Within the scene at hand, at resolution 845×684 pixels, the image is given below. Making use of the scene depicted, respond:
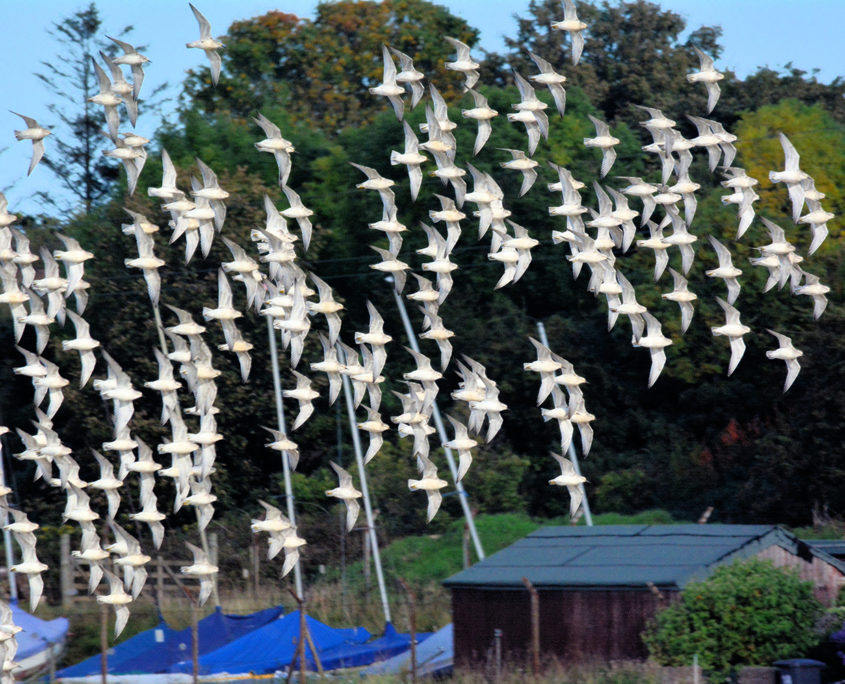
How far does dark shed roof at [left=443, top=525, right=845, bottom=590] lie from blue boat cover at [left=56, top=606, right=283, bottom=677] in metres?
6.49

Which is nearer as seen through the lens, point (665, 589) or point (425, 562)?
point (665, 589)

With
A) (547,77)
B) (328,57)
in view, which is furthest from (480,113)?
(328,57)

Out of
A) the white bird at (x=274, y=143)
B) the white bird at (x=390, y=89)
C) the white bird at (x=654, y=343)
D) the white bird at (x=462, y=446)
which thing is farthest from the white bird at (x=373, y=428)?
the white bird at (x=390, y=89)

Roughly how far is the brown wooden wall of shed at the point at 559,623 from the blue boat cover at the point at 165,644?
20.9ft

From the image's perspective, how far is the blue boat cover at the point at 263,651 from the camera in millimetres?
29406

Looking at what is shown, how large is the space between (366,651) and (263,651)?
204 cm

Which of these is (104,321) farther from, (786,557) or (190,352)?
(786,557)

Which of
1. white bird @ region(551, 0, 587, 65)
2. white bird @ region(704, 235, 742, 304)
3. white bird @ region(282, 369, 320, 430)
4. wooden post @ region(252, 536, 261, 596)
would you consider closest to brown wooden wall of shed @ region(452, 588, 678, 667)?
white bird @ region(282, 369, 320, 430)

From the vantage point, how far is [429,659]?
91.7 feet

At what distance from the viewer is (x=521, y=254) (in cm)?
2747

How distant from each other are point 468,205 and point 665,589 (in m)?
27.5

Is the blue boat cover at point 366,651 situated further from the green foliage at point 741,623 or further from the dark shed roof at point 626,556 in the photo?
the green foliage at point 741,623

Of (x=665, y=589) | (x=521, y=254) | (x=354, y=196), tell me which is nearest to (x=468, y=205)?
(x=354, y=196)

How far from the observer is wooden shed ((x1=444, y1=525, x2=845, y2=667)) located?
963 inches
